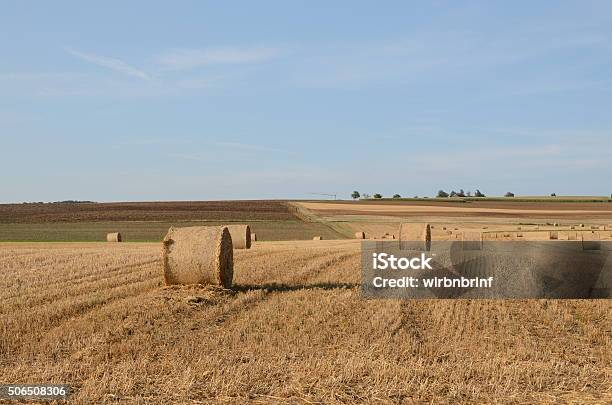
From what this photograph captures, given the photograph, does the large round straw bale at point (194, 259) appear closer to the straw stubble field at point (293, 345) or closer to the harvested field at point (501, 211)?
the straw stubble field at point (293, 345)

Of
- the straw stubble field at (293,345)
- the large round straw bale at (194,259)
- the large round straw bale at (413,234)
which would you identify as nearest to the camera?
the straw stubble field at (293,345)

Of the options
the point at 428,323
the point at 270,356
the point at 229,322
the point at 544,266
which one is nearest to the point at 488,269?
the point at 544,266

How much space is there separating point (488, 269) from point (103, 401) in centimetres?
1498

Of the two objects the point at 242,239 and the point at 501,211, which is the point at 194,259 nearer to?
the point at 242,239

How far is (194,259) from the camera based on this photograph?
1588 centimetres

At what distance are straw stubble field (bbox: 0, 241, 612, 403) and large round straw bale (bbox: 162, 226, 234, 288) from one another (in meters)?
0.46

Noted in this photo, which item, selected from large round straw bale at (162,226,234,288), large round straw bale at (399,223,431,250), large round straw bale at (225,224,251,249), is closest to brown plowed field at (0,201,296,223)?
large round straw bale at (225,224,251,249)

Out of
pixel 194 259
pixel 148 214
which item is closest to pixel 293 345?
pixel 194 259

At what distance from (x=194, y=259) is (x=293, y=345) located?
6.42 meters

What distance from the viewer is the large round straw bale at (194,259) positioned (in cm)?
1572

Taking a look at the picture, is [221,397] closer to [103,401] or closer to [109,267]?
[103,401]

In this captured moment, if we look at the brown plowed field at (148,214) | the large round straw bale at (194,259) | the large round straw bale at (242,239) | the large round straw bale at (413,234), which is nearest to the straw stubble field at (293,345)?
the large round straw bale at (194,259)

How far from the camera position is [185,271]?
15820 mm

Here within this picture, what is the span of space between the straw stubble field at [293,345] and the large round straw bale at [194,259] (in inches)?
18.1
